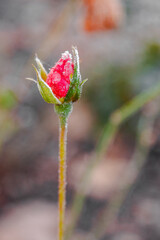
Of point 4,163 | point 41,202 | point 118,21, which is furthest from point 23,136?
point 118,21

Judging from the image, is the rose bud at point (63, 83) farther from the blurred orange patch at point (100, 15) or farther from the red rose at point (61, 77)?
the blurred orange patch at point (100, 15)

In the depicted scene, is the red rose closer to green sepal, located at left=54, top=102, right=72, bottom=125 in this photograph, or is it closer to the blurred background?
green sepal, located at left=54, top=102, right=72, bottom=125

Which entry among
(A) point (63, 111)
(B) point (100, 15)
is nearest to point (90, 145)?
(B) point (100, 15)

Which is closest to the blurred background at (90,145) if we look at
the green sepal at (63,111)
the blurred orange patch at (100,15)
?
the blurred orange patch at (100,15)

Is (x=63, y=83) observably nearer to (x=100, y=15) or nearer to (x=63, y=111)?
(x=63, y=111)

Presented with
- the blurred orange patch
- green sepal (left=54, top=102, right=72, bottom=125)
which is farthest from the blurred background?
green sepal (left=54, top=102, right=72, bottom=125)
